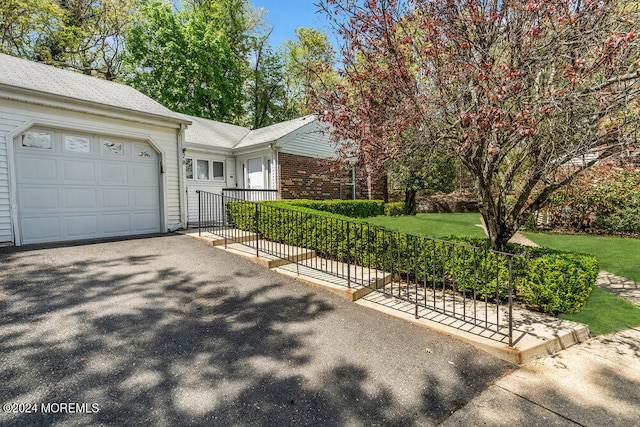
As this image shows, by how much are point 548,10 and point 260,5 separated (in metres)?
27.4

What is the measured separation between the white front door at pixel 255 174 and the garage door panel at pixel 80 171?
545 cm

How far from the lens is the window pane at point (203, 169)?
11.3 meters

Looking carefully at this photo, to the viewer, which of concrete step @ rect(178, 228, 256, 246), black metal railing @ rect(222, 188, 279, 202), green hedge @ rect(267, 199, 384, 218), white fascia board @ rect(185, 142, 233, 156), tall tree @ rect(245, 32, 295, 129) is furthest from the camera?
tall tree @ rect(245, 32, 295, 129)

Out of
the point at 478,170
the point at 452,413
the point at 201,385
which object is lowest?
the point at 452,413

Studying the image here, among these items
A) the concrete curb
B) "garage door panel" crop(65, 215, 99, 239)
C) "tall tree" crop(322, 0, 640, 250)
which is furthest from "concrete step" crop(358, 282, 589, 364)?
"garage door panel" crop(65, 215, 99, 239)

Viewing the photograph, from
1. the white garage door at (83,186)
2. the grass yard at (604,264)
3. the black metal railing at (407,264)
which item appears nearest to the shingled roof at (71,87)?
the white garage door at (83,186)

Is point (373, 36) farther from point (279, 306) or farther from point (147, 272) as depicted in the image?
point (147, 272)

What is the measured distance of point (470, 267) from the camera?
15.1 feet

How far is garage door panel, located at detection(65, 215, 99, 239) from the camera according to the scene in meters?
6.95

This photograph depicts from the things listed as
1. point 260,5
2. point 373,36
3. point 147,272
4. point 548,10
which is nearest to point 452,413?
point 548,10

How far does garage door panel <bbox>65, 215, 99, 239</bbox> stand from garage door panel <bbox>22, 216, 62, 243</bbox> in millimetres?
211

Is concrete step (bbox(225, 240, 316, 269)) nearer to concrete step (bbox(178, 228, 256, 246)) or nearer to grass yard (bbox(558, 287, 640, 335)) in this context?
concrete step (bbox(178, 228, 256, 246))

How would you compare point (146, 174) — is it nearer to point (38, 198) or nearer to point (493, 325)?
point (38, 198)

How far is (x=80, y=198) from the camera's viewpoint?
7.09 metres
